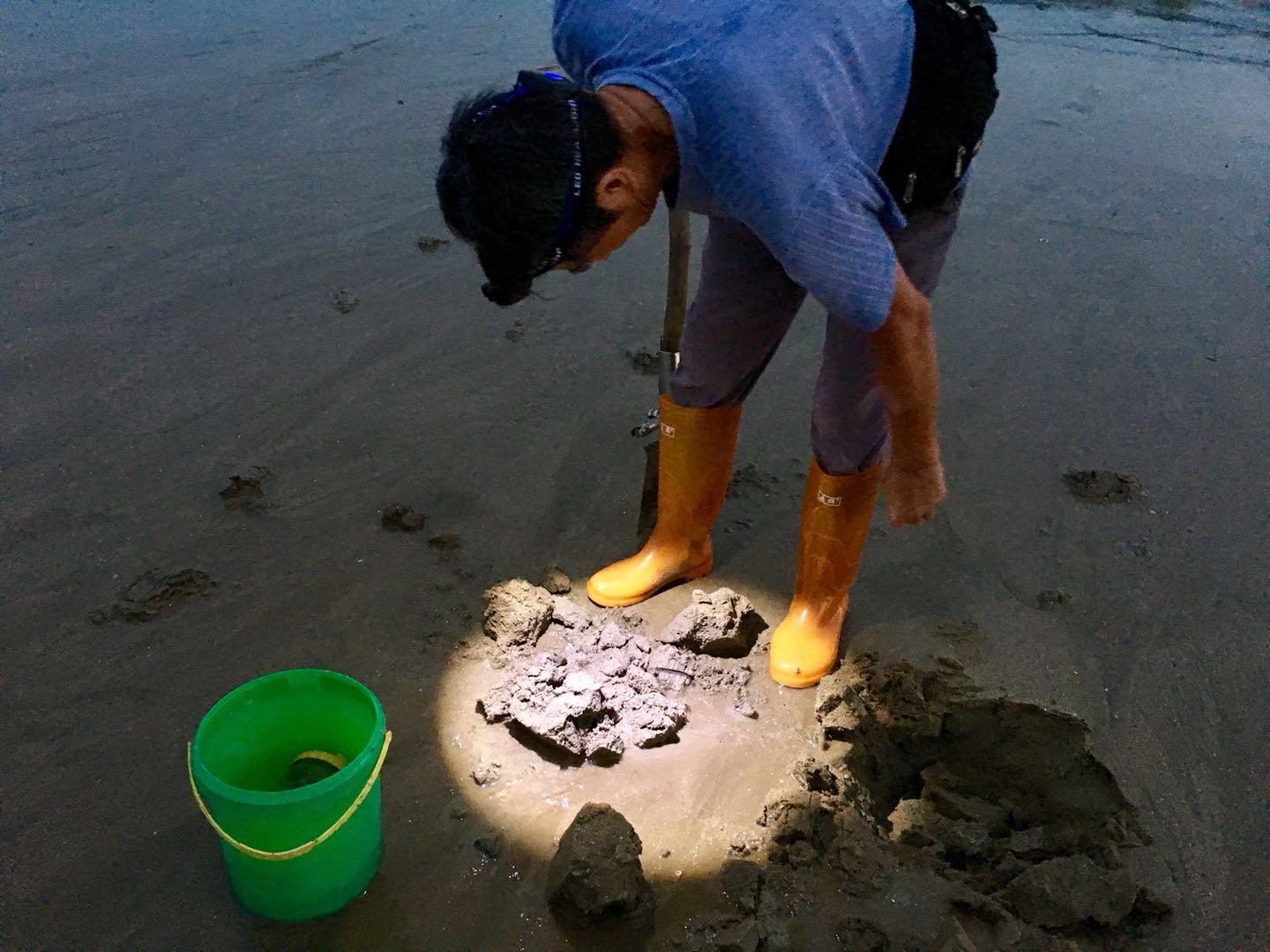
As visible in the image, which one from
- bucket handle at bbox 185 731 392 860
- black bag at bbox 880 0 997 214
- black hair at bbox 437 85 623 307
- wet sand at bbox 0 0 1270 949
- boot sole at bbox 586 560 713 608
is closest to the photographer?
black hair at bbox 437 85 623 307

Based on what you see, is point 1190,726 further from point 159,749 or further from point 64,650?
point 64,650

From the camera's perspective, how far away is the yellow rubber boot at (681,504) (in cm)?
213

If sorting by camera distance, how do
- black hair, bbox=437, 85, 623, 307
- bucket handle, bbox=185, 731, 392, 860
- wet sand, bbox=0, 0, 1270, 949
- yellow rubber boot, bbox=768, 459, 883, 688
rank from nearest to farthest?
black hair, bbox=437, 85, 623, 307, bucket handle, bbox=185, 731, 392, 860, wet sand, bbox=0, 0, 1270, 949, yellow rubber boot, bbox=768, 459, 883, 688

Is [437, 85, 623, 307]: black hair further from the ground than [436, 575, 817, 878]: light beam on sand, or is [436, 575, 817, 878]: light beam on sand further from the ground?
[437, 85, 623, 307]: black hair

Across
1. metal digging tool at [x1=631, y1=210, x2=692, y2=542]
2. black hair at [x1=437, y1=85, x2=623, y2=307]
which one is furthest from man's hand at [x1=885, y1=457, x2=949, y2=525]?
metal digging tool at [x1=631, y1=210, x2=692, y2=542]

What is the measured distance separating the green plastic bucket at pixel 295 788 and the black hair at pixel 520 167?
0.73 meters

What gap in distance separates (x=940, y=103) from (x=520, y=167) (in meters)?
0.70

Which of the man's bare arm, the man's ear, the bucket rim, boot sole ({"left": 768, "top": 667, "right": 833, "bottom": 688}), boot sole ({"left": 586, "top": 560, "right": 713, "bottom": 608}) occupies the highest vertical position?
the man's ear

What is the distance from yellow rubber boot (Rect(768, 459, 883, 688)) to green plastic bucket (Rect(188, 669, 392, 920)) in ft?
3.05

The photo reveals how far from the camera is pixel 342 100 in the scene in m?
5.01

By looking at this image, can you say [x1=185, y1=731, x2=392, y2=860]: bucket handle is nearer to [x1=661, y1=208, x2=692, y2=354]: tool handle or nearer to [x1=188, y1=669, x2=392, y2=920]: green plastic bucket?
[x1=188, y1=669, x2=392, y2=920]: green plastic bucket

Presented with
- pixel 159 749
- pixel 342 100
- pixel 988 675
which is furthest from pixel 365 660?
pixel 342 100

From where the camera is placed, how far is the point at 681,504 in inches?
88.0

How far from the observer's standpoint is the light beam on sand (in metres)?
1.74
